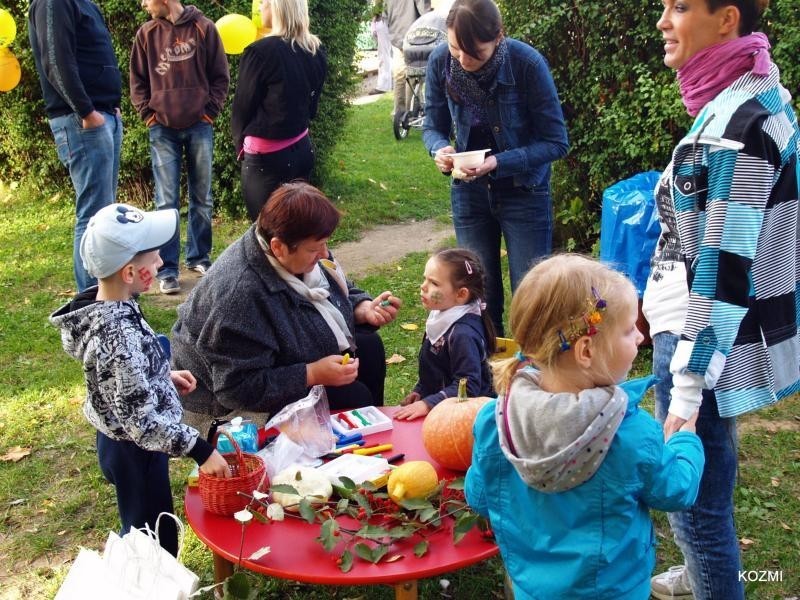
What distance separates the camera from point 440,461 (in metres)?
2.90

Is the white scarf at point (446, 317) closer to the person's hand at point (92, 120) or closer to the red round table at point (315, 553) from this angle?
the red round table at point (315, 553)

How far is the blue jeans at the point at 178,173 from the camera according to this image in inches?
264

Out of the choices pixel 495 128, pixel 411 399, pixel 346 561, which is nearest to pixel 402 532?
pixel 346 561

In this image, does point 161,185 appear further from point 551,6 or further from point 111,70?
point 551,6

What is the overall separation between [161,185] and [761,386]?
5.44 metres

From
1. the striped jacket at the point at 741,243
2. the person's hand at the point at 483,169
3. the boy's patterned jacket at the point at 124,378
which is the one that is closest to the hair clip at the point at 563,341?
the striped jacket at the point at 741,243

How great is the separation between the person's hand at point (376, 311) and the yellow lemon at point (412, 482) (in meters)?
1.25

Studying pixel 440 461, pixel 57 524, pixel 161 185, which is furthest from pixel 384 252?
pixel 440 461

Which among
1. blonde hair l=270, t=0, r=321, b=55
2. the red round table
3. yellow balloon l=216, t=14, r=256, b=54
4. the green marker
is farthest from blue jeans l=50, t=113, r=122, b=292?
the red round table

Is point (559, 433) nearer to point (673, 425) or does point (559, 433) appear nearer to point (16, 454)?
point (673, 425)

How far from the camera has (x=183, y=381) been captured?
10.3 feet

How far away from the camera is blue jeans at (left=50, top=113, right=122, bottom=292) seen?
227 inches

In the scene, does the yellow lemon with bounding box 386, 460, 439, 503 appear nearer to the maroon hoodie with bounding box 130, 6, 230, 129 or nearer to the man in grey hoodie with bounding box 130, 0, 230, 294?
the man in grey hoodie with bounding box 130, 0, 230, 294

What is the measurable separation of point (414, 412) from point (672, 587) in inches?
44.8
